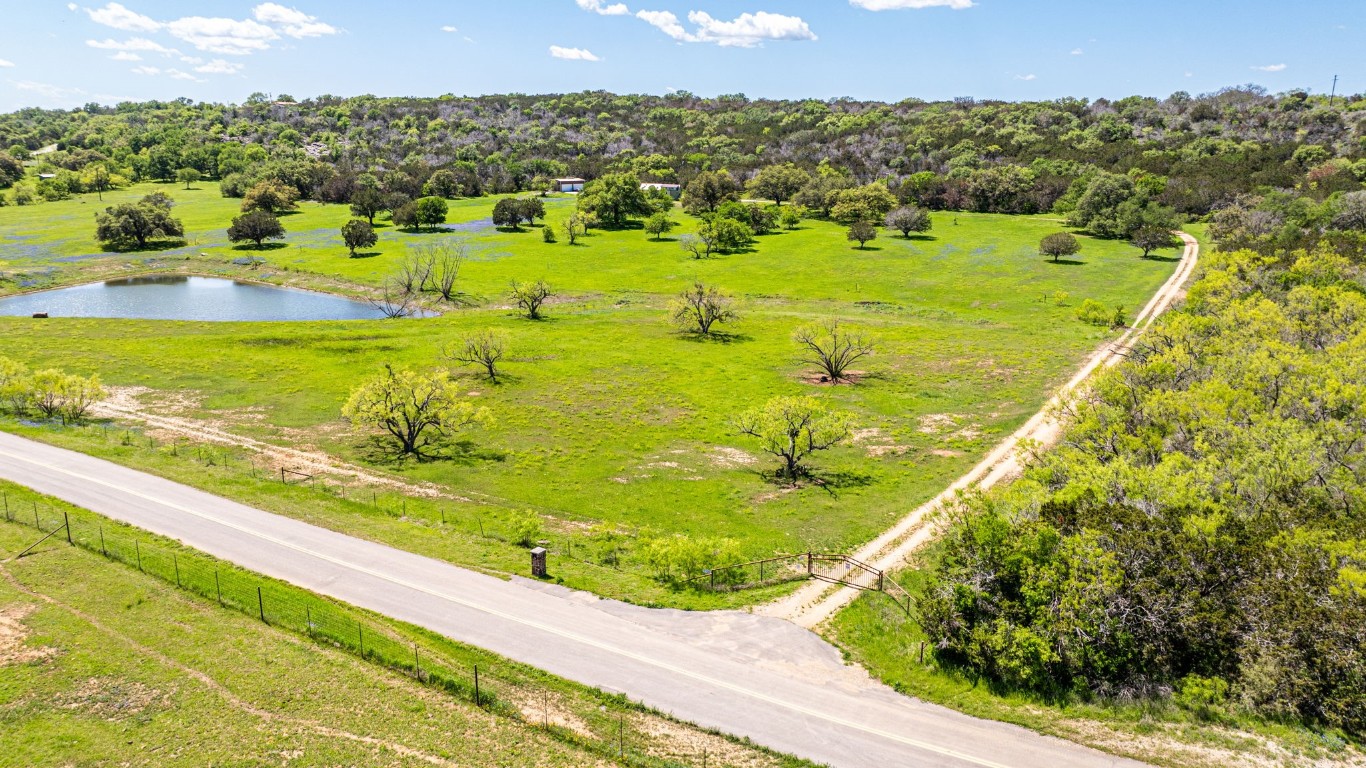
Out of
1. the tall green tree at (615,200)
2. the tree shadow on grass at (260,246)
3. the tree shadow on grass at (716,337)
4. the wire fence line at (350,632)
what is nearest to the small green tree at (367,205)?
the tree shadow on grass at (260,246)

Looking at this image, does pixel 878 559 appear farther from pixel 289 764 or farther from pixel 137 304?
pixel 137 304

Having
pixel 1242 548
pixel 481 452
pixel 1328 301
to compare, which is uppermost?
pixel 1328 301

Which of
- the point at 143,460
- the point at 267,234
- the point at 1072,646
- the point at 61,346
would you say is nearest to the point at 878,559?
the point at 1072,646

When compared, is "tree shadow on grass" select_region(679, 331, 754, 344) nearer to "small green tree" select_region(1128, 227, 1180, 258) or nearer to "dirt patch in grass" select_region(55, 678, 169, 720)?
"dirt patch in grass" select_region(55, 678, 169, 720)

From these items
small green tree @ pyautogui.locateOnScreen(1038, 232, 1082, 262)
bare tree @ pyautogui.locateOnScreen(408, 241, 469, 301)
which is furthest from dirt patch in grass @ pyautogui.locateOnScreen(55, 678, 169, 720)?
small green tree @ pyautogui.locateOnScreen(1038, 232, 1082, 262)

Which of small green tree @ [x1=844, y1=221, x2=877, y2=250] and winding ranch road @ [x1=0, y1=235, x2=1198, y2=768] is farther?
small green tree @ [x1=844, y1=221, x2=877, y2=250]

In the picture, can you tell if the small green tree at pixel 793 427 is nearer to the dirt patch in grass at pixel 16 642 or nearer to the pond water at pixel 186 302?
the dirt patch in grass at pixel 16 642
